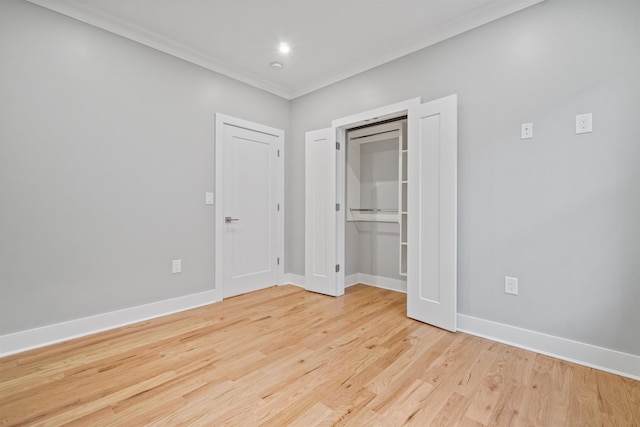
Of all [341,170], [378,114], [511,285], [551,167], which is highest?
[378,114]

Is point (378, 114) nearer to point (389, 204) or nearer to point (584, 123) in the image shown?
point (389, 204)

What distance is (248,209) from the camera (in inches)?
146

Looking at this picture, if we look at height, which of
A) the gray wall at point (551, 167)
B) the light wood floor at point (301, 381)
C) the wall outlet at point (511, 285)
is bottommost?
the light wood floor at point (301, 381)

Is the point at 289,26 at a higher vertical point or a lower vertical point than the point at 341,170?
higher

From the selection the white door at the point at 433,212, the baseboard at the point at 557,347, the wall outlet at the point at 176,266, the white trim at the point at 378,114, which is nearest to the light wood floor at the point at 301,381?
the baseboard at the point at 557,347

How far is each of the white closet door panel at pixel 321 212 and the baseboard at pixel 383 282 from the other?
0.75m

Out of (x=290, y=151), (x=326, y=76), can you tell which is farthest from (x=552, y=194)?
(x=290, y=151)

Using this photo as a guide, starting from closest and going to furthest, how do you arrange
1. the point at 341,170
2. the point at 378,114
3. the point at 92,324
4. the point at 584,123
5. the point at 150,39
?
the point at 584,123, the point at 92,324, the point at 150,39, the point at 378,114, the point at 341,170

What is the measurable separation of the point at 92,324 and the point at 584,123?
4.17 m

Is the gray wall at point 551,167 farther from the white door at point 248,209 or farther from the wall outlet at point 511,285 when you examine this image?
the white door at point 248,209

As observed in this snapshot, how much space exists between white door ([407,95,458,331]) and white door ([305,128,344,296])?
3.39 ft

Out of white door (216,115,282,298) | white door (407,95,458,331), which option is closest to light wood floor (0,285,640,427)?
white door (407,95,458,331)

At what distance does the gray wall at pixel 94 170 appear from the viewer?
7.20 ft

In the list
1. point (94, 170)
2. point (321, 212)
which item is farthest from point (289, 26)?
point (94, 170)
